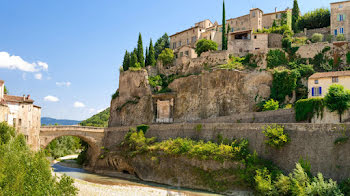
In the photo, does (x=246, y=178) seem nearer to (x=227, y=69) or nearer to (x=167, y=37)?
(x=227, y=69)

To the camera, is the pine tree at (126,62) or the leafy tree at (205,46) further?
the pine tree at (126,62)

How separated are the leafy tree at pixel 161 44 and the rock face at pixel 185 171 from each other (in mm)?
30054

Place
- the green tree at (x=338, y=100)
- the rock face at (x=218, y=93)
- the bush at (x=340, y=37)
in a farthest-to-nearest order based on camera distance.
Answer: the bush at (x=340, y=37)
the rock face at (x=218, y=93)
the green tree at (x=338, y=100)

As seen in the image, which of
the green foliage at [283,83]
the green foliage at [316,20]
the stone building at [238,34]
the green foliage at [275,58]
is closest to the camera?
the green foliage at [283,83]

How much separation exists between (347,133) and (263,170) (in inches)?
252

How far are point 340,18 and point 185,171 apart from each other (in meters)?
31.5

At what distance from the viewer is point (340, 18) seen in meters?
46.7

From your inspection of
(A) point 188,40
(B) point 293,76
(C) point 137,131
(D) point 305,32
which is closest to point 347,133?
(B) point 293,76

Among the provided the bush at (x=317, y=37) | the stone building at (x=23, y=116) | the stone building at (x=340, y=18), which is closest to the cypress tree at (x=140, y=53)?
the stone building at (x=23, y=116)

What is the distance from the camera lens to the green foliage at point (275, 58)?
4356 centimetres

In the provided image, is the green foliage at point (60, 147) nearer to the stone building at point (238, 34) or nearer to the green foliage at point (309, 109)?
the stone building at point (238, 34)

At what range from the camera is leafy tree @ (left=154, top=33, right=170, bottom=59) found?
66.9 m

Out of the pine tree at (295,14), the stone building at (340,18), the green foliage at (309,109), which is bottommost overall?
the green foliage at (309,109)

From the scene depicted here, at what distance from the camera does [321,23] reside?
52812 millimetres
